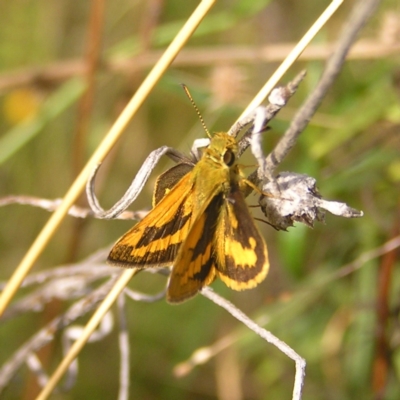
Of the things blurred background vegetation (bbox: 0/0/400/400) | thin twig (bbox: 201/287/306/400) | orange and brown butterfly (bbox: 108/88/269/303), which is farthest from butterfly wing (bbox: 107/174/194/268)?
blurred background vegetation (bbox: 0/0/400/400)

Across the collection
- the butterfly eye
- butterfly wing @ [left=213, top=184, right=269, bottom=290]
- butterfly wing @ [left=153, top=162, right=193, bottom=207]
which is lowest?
butterfly wing @ [left=213, top=184, right=269, bottom=290]

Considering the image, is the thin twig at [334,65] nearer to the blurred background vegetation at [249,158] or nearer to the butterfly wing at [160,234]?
the butterfly wing at [160,234]

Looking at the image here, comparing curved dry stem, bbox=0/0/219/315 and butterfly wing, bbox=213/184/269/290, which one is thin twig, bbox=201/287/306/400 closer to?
butterfly wing, bbox=213/184/269/290

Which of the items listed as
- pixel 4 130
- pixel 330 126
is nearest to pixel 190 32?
pixel 330 126

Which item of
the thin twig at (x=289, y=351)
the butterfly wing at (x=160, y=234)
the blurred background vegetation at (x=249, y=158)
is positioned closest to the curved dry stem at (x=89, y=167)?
the butterfly wing at (x=160, y=234)

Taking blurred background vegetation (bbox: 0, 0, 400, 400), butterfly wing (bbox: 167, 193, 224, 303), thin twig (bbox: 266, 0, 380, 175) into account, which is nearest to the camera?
thin twig (bbox: 266, 0, 380, 175)

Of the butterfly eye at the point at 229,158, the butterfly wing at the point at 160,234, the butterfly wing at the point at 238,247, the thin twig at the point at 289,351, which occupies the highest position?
the butterfly eye at the point at 229,158

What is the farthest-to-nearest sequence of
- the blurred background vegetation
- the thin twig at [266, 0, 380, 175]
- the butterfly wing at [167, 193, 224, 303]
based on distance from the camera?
the blurred background vegetation, the butterfly wing at [167, 193, 224, 303], the thin twig at [266, 0, 380, 175]

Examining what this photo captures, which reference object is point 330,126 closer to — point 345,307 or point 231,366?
point 345,307
